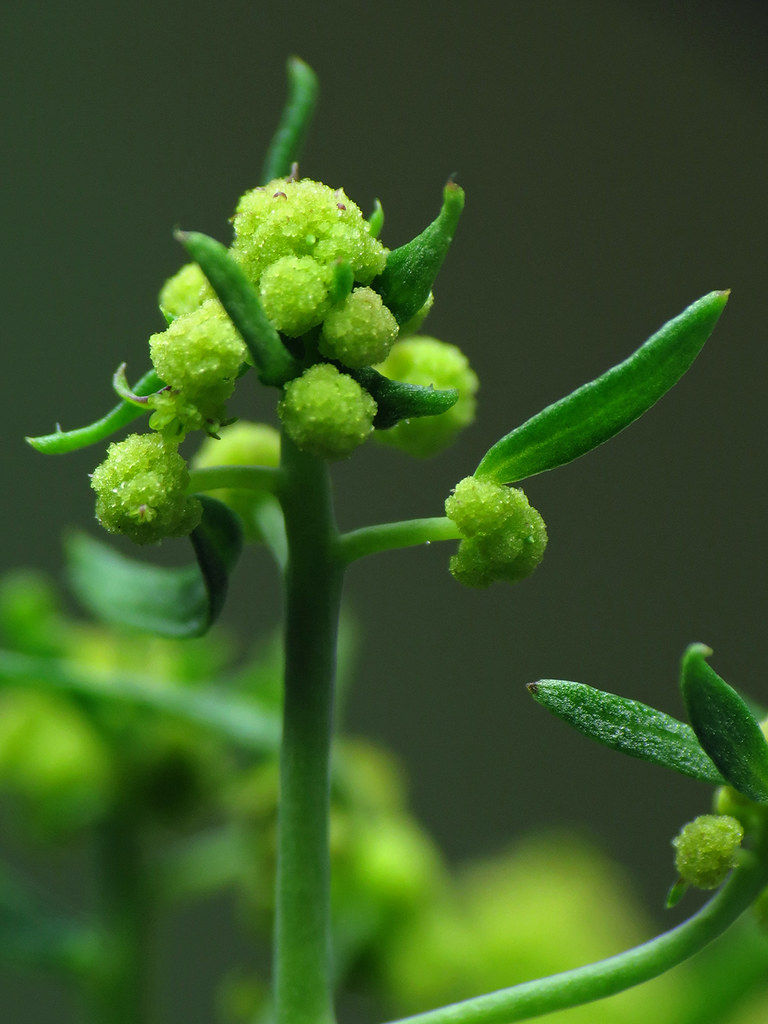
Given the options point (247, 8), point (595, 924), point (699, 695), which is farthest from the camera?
point (247, 8)

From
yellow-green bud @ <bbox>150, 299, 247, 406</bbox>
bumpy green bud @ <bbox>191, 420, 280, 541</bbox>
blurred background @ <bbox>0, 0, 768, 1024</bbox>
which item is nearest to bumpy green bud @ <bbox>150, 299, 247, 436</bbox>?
yellow-green bud @ <bbox>150, 299, 247, 406</bbox>

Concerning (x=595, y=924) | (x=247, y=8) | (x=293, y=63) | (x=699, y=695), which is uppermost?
(x=247, y=8)

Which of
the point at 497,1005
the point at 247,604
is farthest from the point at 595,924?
the point at 247,604

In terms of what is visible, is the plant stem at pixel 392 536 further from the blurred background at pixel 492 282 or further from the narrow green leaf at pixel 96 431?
the blurred background at pixel 492 282

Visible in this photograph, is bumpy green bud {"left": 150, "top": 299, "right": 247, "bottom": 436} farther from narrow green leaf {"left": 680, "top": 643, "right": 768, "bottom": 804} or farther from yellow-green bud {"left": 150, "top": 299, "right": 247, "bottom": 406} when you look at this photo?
narrow green leaf {"left": 680, "top": 643, "right": 768, "bottom": 804}

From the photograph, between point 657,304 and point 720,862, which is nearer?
point 720,862

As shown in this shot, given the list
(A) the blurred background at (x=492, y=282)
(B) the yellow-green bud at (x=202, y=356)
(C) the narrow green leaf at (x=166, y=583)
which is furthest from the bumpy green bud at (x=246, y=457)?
(A) the blurred background at (x=492, y=282)

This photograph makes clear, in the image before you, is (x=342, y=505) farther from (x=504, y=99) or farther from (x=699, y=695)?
(x=699, y=695)

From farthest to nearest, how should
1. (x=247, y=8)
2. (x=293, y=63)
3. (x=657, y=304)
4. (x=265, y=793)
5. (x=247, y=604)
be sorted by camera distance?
(x=657, y=304) → (x=247, y=8) → (x=247, y=604) → (x=265, y=793) → (x=293, y=63)

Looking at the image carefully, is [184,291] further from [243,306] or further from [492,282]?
[492,282]
